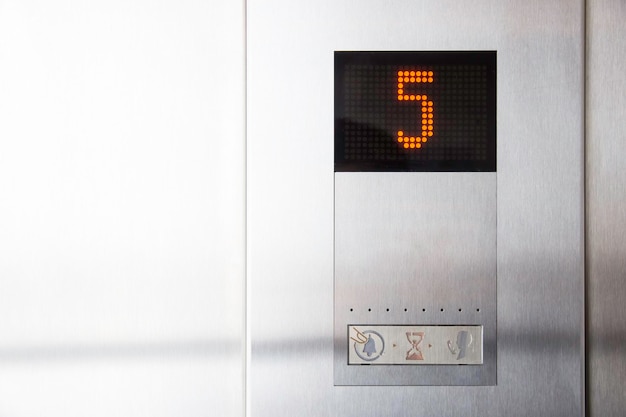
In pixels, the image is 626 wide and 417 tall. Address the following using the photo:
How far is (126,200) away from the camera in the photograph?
2.97 ft

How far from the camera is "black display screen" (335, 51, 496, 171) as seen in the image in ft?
2.89

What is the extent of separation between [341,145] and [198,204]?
0.23 m

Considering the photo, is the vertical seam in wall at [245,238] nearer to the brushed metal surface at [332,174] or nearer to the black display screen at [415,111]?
the brushed metal surface at [332,174]

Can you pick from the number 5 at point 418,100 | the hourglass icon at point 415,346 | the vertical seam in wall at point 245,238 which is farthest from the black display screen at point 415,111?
the hourglass icon at point 415,346

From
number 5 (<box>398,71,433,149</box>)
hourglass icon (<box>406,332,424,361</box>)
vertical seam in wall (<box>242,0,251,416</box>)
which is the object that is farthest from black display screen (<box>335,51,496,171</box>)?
hourglass icon (<box>406,332,424,361</box>)

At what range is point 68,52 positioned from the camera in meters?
0.91

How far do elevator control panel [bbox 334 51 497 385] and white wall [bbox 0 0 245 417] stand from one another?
0.16 metres

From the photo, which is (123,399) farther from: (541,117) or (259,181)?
(541,117)

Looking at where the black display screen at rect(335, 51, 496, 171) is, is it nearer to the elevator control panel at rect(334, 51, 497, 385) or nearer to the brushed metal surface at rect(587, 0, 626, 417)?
the elevator control panel at rect(334, 51, 497, 385)

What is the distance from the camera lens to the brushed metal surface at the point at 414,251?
2.88 feet

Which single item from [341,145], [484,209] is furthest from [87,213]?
[484,209]

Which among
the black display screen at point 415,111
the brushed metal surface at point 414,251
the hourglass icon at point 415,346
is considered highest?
the black display screen at point 415,111

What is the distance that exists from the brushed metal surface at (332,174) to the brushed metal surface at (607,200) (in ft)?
0.09

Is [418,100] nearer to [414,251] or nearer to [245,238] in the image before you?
[414,251]
